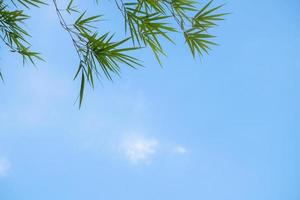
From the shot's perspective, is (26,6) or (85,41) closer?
(85,41)

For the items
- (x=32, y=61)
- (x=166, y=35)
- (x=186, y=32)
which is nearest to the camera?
(x=166, y=35)

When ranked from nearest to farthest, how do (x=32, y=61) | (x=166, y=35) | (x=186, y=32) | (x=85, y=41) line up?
(x=85, y=41) < (x=166, y=35) < (x=186, y=32) < (x=32, y=61)

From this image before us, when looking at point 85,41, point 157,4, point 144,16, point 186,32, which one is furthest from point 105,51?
point 186,32

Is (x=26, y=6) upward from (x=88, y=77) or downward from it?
upward

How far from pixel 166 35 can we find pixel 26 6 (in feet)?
3.10

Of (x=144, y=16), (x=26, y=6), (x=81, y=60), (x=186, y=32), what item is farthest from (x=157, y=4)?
(x=26, y=6)

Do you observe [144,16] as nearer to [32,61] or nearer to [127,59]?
[127,59]

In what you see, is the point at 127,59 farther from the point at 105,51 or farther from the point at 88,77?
the point at 88,77

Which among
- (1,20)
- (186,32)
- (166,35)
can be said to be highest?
(1,20)

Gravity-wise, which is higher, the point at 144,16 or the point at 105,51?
the point at 144,16

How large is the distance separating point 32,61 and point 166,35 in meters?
1.10

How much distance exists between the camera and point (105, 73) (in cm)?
169

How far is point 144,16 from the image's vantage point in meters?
1.82

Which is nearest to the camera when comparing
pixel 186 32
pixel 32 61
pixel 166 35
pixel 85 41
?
pixel 85 41
